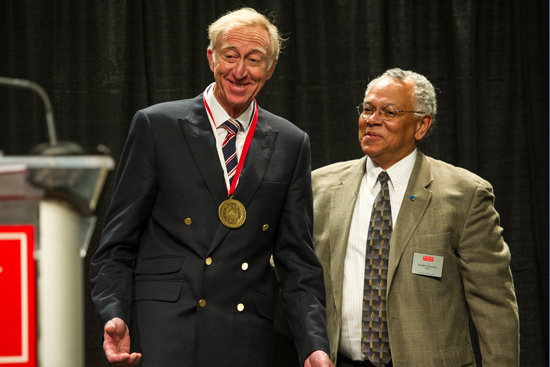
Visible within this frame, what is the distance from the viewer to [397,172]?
100 inches

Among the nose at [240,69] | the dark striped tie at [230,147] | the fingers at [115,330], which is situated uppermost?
the nose at [240,69]

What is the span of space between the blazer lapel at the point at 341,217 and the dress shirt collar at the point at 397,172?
0.04 metres

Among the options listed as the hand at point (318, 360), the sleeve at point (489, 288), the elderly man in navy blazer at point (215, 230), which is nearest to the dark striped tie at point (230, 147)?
the elderly man in navy blazer at point (215, 230)

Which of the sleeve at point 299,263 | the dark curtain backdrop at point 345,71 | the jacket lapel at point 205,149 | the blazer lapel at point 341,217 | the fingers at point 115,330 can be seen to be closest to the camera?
the fingers at point 115,330

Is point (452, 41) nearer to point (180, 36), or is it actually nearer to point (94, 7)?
point (180, 36)

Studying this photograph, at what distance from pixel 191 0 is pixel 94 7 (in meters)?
0.48

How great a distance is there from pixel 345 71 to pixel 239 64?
1307mm

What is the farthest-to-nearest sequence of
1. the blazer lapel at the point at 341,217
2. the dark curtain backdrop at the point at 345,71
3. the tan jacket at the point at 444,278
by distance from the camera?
the dark curtain backdrop at the point at 345,71, the blazer lapel at the point at 341,217, the tan jacket at the point at 444,278

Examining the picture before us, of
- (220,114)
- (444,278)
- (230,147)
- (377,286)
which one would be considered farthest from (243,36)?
(444,278)

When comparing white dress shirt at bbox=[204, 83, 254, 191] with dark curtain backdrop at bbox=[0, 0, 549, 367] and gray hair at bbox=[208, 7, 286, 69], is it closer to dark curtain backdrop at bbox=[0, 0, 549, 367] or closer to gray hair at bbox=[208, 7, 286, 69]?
gray hair at bbox=[208, 7, 286, 69]

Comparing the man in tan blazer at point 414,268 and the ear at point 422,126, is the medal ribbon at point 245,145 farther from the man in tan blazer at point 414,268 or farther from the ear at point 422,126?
the ear at point 422,126

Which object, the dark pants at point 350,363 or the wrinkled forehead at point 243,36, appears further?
the dark pants at point 350,363

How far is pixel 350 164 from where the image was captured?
2697mm

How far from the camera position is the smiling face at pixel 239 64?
6.41ft
